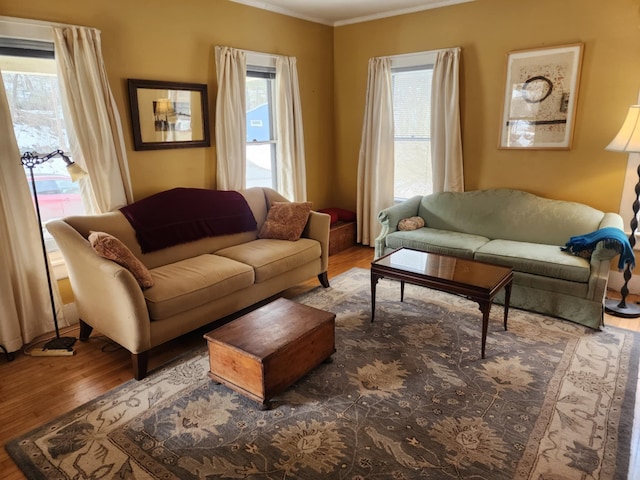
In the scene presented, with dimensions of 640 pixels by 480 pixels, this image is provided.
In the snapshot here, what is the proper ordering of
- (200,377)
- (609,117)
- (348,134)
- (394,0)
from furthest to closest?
(348,134) → (394,0) → (609,117) → (200,377)

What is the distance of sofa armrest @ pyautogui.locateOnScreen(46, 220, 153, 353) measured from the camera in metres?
2.42

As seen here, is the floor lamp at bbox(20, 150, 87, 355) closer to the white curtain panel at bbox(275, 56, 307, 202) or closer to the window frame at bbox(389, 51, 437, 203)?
the white curtain panel at bbox(275, 56, 307, 202)

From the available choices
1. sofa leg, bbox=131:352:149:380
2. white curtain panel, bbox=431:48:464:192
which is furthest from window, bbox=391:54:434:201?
sofa leg, bbox=131:352:149:380

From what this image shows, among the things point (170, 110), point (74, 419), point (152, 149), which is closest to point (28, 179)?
point (152, 149)

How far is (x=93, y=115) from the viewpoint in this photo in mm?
3016

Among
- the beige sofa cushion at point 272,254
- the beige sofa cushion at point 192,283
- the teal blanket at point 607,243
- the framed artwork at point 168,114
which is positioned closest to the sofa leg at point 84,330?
the beige sofa cushion at point 192,283

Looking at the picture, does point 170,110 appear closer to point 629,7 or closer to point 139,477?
point 139,477

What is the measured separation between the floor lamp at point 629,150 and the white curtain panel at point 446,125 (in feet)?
4.42

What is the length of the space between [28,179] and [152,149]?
0.91 metres

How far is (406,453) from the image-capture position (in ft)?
6.27

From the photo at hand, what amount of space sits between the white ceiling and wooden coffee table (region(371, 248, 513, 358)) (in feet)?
8.59

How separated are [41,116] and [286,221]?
1968 millimetres

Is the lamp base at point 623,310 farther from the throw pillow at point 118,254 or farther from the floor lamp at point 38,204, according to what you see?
the floor lamp at point 38,204

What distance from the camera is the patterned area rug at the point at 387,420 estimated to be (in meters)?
1.84
